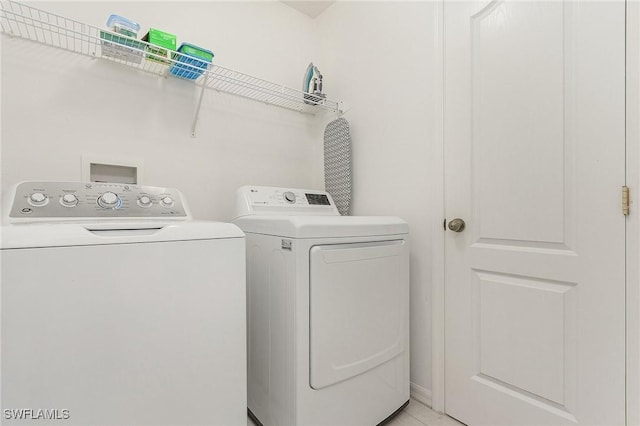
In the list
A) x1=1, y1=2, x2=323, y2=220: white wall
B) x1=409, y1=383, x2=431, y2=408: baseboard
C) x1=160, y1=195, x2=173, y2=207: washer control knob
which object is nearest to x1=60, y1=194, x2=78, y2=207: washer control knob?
x1=160, y1=195, x2=173, y2=207: washer control knob

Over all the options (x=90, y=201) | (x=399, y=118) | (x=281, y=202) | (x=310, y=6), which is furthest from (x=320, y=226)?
(x=310, y=6)

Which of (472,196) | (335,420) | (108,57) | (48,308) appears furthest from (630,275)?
(108,57)

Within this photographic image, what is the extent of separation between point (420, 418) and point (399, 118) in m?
1.47

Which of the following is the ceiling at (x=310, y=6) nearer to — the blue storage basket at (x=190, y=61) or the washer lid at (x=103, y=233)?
the blue storage basket at (x=190, y=61)

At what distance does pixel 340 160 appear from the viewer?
191cm

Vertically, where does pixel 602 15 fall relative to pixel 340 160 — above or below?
above

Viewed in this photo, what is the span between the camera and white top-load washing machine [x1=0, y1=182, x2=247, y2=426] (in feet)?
2.30

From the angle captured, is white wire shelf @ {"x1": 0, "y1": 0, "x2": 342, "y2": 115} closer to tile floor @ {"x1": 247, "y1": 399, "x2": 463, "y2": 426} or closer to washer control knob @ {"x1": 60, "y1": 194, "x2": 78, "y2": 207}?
washer control knob @ {"x1": 60, "y1": 194, "x2": 78, "y2": 207}

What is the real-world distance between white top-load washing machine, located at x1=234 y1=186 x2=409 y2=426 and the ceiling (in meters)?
1.57

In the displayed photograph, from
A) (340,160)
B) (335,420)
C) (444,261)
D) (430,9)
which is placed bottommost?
(335,420)

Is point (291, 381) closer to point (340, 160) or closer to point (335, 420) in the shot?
point (335, 420)

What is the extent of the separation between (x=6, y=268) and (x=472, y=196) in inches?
60.0

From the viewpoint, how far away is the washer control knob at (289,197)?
5.46 feet

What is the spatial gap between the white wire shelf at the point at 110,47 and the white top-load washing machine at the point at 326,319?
0.79 metres
